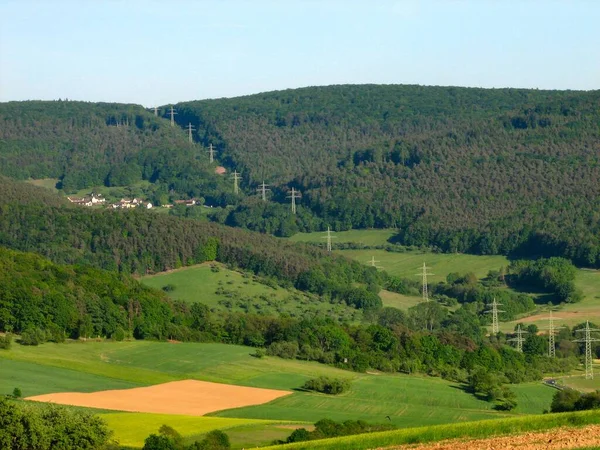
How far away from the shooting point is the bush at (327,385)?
82.2 metres

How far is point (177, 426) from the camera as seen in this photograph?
208ft

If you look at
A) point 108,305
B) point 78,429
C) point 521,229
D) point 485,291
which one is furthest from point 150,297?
point 521,229

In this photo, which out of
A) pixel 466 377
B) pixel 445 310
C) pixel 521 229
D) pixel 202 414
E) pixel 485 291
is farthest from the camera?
pixel 521 229

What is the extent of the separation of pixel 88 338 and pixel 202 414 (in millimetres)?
32243

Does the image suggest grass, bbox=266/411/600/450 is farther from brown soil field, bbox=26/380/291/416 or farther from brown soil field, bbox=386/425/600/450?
brown soil field, bbox=26/380/291/416

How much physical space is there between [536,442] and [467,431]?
428cm

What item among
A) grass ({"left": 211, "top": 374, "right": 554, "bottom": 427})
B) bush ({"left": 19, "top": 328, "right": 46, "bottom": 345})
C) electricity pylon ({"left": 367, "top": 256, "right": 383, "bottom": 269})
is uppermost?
bush ({"left": 19, "top": 328, "right": 46, "bottom": 345})

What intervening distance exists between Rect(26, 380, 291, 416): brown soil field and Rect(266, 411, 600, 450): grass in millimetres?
24401

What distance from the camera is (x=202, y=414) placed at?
7019 centimetres

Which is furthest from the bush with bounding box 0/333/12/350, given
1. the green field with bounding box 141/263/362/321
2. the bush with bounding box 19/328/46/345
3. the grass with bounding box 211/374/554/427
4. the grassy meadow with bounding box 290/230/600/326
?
the grassy meadow with bounding box 290/230/600/326

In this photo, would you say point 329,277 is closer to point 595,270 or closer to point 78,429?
point 595,270

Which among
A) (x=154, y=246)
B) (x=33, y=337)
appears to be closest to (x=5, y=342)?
(x=33, y=337)

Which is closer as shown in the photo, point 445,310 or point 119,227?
point 445,310

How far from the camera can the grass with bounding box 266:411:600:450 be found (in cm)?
4469
